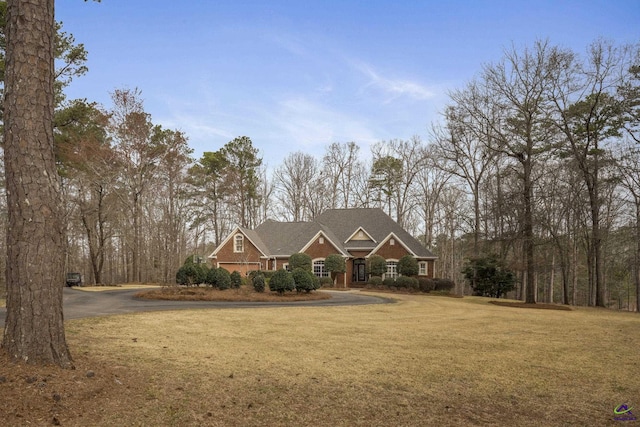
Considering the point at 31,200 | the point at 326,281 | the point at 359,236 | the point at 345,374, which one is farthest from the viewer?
the point at 359,236

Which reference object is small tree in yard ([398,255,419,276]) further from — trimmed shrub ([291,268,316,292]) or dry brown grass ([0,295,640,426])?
dry brown grass ([0,295,640,426])

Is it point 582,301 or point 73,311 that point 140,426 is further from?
point 582,301

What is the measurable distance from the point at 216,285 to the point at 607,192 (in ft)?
97.1

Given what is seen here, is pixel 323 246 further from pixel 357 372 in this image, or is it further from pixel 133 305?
pixel 357 372

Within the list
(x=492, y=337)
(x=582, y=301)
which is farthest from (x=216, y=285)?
(x=582, y=301)

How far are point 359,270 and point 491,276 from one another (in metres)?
10.7

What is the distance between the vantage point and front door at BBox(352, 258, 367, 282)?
37969 mm

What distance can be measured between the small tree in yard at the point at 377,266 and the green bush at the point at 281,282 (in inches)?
515

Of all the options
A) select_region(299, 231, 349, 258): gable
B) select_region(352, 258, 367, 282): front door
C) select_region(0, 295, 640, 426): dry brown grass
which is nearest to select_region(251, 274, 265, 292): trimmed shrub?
select_region(0, 295, 640, 426): dry brown grass

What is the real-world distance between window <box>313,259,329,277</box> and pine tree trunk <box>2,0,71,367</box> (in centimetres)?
3049

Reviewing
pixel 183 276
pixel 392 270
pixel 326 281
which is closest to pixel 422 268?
pixel 392 270

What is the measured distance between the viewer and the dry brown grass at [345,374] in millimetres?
5273

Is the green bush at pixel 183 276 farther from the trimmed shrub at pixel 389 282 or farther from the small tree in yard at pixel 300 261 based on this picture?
the trimmed shrub at pixel 389 282

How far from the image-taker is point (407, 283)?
3167 cm
